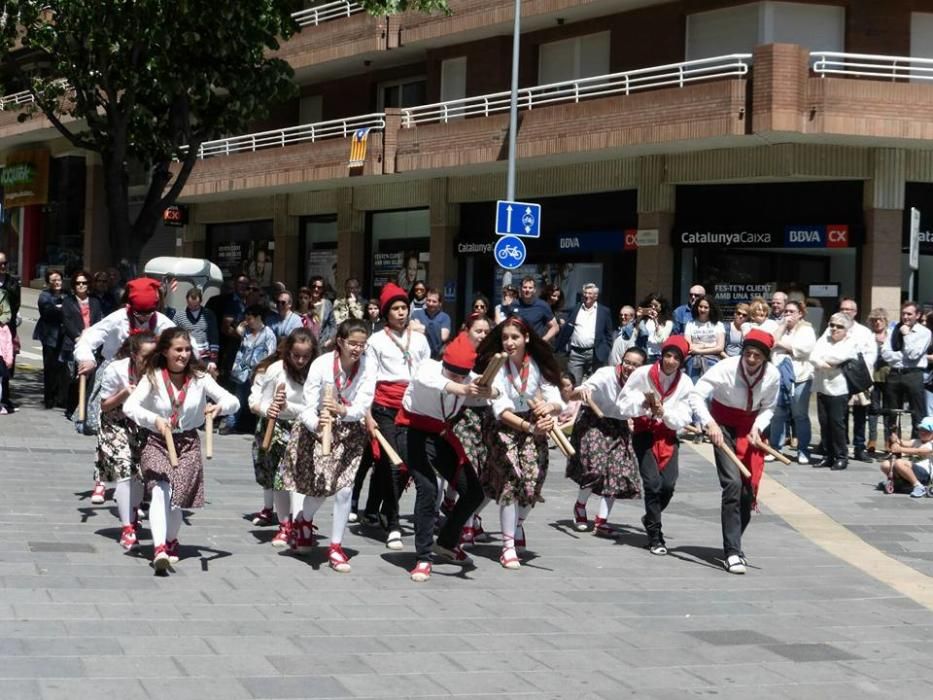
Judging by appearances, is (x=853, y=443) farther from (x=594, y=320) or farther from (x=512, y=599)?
(x=512, y=599)

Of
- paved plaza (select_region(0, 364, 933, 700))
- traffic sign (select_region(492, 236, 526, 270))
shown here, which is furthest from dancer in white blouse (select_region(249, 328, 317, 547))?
traffic sign (select_region(492, 236, 526, 270))

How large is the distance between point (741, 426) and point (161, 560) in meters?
4.16

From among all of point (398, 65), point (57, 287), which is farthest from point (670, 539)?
point (398, 65)

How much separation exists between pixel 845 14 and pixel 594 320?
349 inches

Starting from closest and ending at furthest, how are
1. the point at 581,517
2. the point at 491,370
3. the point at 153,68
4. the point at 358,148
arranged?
the point at 491,370 < the point at 581,517 < the point at 153,68 < the point at 358,148

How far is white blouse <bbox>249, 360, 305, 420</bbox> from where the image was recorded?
1044 centimetres

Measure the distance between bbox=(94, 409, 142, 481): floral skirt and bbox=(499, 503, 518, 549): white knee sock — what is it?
2.47 m

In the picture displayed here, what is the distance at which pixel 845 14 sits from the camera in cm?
2438

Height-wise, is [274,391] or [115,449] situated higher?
[274,391]

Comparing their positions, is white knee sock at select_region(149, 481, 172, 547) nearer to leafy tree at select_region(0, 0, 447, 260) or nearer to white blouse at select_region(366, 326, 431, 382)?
white blouse at select_region(366, 326, 431, 382)

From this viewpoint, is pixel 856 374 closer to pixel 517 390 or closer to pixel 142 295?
pixel 517 390

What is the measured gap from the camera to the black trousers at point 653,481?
11078mm

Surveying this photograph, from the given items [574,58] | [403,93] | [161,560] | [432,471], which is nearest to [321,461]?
[432,471]

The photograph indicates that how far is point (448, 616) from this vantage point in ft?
27.8
